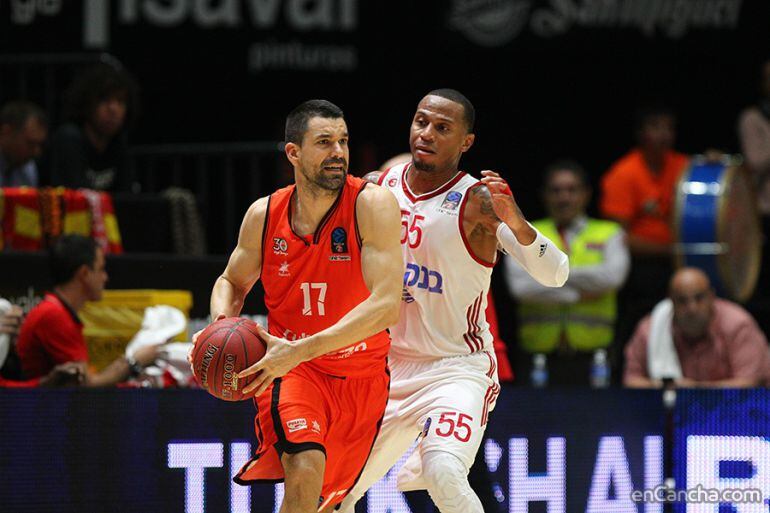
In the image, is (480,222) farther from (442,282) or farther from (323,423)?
(323,423)

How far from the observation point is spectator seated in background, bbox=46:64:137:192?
32.8ft

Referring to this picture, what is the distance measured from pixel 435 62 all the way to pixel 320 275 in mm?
5910

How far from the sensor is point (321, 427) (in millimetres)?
6301

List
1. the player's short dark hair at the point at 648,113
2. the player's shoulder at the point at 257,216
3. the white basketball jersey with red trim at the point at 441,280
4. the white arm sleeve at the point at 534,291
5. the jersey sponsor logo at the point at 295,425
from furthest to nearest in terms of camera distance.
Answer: the player's short dark hair at the point at 648,113 → the white arm sleeve at the point at 534,291 → the white basketball jersey with red trim at the point at 441,280 → the player's shoulder at the point at 257,216 → the jersey sponsor logo at the point at 295,425

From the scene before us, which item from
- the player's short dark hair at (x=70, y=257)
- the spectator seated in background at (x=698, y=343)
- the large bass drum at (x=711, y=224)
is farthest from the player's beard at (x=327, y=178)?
the large bass drum at (x=711, y=224)

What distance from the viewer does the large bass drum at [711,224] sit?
10.8 metres

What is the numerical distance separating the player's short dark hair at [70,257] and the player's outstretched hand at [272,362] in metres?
2.50

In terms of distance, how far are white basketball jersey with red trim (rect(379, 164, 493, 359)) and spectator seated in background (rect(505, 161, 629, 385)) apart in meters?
3.74

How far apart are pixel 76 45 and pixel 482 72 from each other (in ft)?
11.0

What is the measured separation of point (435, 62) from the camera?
12008 millimetres

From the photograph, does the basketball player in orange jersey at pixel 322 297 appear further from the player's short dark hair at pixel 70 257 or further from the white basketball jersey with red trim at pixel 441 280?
the player's short dark hair at pixel 70 257

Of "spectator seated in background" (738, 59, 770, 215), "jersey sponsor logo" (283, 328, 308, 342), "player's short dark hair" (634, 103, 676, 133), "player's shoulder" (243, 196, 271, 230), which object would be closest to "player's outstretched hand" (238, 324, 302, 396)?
"jersey sponsor logo" (283, 328, 308, 342)

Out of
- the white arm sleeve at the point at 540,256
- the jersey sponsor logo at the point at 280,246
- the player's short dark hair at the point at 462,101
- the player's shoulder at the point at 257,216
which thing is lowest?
the white arm sleeve at the point at 540,256

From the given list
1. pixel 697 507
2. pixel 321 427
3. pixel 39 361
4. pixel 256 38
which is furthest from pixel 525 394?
pixel 256 38
